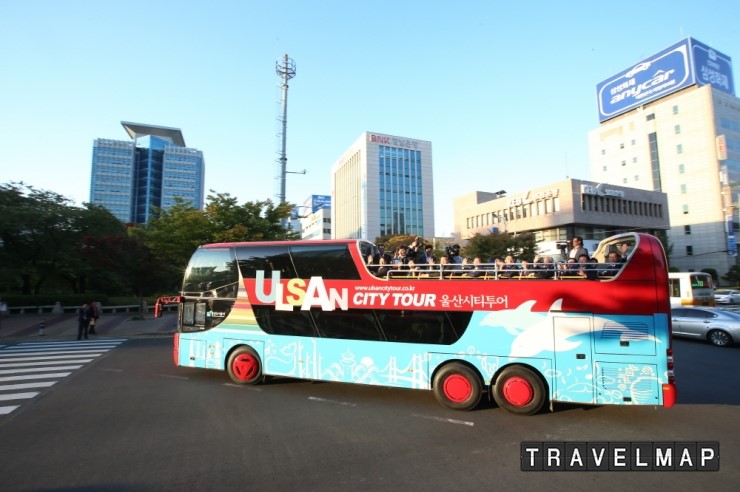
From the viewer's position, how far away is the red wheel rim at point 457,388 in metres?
7.20

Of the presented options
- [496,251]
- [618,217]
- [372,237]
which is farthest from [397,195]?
[496,251]

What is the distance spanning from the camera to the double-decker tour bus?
6.56 metres

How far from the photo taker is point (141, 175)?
392 ft

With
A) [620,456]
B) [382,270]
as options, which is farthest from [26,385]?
[620,456]

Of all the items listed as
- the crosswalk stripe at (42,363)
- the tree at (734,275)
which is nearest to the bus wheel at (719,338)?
the crosswalk stripe at (42,363)

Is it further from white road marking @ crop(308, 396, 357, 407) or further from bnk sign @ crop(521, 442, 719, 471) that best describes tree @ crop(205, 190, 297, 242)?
bnk sign @ crop(521, 442, 719, 471)

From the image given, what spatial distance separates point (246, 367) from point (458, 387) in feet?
16.5

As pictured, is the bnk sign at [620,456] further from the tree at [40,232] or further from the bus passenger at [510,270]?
the tree at [40,232]

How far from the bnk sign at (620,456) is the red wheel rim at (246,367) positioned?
6144 mm

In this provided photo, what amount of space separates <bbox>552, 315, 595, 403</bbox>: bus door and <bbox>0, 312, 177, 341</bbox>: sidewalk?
18563mm

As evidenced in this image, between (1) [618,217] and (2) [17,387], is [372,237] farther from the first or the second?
(2) [17,387]

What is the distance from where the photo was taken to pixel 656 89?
7025 centimetres

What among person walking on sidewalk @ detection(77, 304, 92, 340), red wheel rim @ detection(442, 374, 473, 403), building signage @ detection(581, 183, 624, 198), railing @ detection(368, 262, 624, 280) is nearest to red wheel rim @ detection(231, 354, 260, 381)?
railing @ detection(368, 262, 624, 280)

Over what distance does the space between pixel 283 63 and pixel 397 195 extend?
2392 inches
